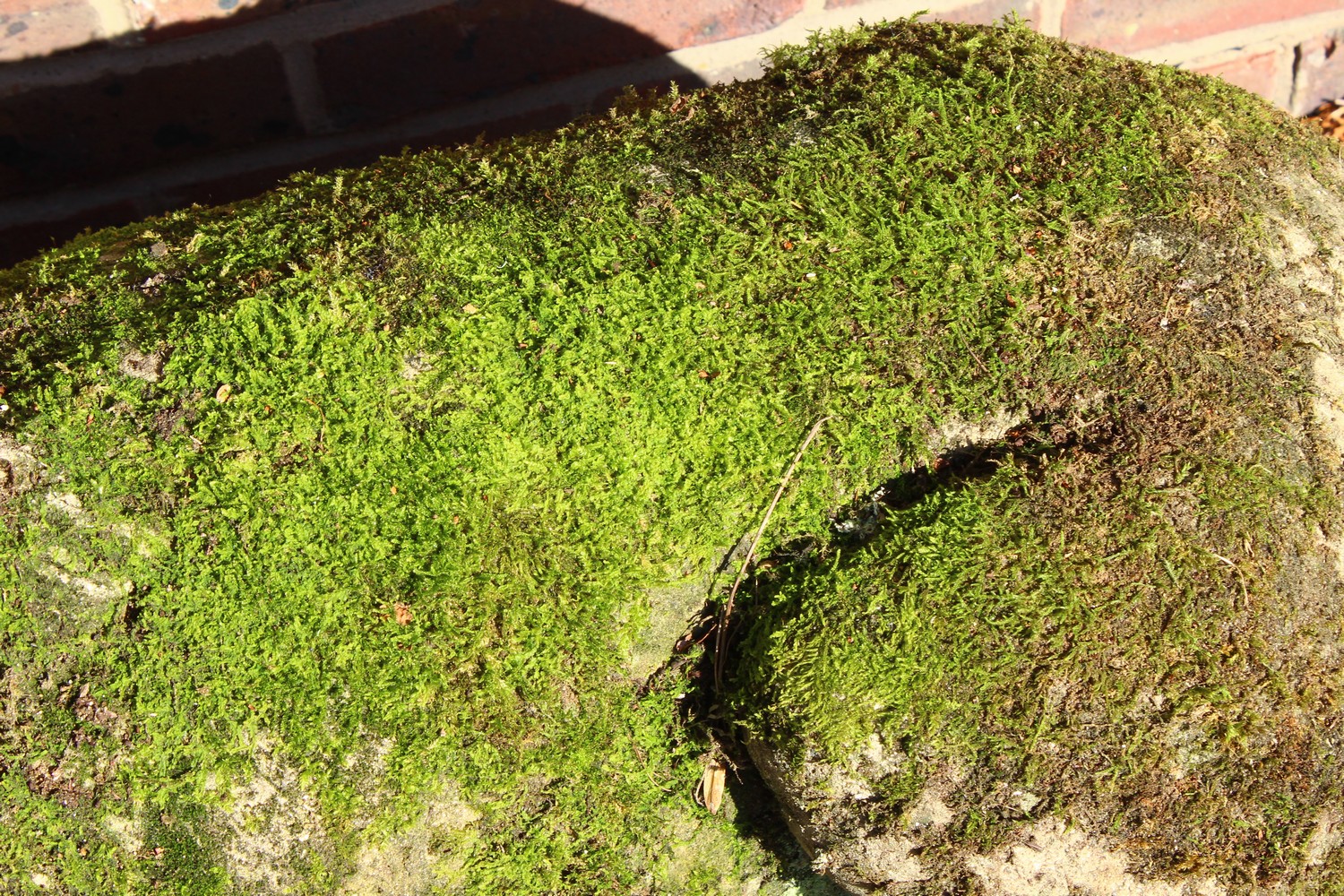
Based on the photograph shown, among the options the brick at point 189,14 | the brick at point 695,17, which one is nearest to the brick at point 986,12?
the brick at point 695,17

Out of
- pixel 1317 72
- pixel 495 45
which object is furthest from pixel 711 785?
pixel 1317 72

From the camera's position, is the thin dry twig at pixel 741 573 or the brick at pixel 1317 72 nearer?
the thin dry twig at pixel 741 573

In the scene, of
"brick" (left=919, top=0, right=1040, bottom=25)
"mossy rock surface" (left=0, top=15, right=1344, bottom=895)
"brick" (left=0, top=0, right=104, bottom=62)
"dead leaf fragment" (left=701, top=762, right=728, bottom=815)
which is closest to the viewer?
"mossy rock surface" (left=0, top=15, right=1344, bottom=895)

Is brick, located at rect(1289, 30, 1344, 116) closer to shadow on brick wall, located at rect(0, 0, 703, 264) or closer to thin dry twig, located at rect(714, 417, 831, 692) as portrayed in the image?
shadow on brick wall, located at rect(0, 0, 703, 264)

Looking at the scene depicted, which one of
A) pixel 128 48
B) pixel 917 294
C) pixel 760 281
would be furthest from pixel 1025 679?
pixel 128 48

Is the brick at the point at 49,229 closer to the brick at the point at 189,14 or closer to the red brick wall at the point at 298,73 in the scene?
the red brick wall at the point at 298,73

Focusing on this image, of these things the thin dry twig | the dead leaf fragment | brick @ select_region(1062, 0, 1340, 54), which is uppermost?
brick @ select_region(1062, 0, 1340, 54)

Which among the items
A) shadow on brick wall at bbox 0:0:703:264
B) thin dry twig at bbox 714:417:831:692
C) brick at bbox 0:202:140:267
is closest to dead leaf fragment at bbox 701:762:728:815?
thin dry twig at bbox 714:417:831:692

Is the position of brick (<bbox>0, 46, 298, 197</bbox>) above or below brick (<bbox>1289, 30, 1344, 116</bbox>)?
above
